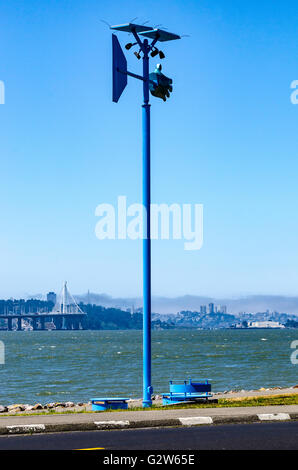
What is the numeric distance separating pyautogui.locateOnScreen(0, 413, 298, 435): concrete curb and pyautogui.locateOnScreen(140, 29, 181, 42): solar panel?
360 inches

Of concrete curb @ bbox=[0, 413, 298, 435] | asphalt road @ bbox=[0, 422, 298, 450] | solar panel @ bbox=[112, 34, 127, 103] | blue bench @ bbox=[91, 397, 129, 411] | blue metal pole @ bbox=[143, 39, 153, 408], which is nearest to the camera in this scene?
asphalt road @ bbox=[0, 422, 298, 450]

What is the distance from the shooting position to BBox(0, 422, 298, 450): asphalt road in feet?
37.3

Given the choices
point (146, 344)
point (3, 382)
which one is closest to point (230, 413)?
point (146, 344)

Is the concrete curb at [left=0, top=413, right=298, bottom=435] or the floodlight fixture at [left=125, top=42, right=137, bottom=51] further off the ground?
the floodlight fixture at [left=125, top=42, right=137, bottom=51]

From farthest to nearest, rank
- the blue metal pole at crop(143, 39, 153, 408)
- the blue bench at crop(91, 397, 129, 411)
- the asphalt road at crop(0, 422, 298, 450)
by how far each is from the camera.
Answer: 1. the blue bench at crop(91, 397, 129, 411)
2. the blue metal pole at crop(143, 39, 153, 408)
3. the asphalt road at crop(0, 422, 298, 450)

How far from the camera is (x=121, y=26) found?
1850cm

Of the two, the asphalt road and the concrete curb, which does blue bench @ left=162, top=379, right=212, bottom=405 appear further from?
the asphalt road

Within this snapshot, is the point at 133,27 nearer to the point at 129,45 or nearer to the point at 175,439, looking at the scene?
the point at 129,45

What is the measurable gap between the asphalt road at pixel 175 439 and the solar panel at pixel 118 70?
8.44m

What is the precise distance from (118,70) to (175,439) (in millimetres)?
9690

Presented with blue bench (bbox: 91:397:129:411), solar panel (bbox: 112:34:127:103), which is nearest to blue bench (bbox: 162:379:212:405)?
blue bench (bbox: 91:397:129:411)

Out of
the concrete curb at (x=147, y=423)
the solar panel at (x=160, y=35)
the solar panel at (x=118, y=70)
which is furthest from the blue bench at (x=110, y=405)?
the solar panel at (x=160, y=35)

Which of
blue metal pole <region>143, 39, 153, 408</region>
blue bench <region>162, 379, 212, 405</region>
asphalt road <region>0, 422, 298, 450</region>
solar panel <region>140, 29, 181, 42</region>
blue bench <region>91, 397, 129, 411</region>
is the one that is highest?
solar panel <region>140, 29, 181, 42</region>

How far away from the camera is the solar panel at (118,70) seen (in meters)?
18.5
